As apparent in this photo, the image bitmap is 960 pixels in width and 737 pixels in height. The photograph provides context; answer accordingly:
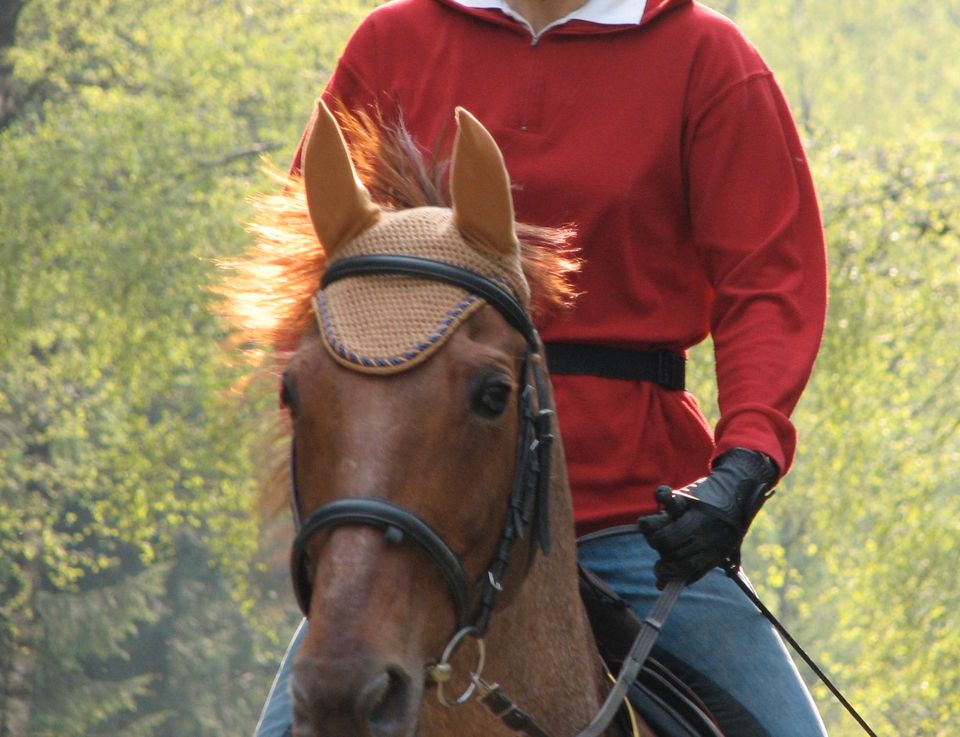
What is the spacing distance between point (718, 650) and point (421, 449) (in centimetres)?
109

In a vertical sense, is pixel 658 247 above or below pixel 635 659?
above

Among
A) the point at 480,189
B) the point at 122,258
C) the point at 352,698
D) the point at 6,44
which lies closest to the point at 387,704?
the point at 352,698

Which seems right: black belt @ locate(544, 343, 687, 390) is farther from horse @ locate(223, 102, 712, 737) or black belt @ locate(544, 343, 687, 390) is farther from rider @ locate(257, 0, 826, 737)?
horse @ locate(223, 102, 712, 737)

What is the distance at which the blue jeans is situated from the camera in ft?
10.5

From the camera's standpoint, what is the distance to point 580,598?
9.82 ft

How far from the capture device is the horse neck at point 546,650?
270cm

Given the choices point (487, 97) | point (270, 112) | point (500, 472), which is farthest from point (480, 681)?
point (270, 112)

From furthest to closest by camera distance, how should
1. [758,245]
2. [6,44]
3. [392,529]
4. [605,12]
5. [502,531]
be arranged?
[6,44], [605,12], [758,245], [502,531], [392,529]

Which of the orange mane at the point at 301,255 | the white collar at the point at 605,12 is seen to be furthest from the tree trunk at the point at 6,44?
the orange mane at the point at 301,255

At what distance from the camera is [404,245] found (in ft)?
8.76

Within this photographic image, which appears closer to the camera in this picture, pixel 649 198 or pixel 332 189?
pixel 332 189

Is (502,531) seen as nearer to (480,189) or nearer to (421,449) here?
(421,449)

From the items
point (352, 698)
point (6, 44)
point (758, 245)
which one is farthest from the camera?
point (6, 44)

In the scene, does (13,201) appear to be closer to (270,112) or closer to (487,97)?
(270,112)
